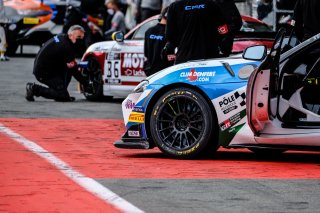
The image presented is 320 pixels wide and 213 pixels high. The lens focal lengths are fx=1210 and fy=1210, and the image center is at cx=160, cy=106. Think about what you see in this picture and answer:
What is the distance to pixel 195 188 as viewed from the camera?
9.36m

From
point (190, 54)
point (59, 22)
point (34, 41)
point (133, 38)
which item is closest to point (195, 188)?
point (190, 54)

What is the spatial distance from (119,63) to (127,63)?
0.24m

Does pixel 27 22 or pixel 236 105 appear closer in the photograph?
pixel 236 105

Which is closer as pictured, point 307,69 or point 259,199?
point 259,199

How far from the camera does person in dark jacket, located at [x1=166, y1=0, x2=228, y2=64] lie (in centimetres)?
1341

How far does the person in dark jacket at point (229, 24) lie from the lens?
13695 mm

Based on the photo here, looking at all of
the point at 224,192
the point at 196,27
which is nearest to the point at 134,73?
the point at 196,27

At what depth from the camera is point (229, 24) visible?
14609mm

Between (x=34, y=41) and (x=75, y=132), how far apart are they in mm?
17116

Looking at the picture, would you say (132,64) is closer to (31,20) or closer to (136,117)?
(136,117)

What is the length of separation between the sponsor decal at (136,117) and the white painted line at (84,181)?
0.86 meters

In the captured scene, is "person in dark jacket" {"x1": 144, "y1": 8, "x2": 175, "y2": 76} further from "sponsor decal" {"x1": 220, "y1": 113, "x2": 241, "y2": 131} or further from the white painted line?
"sponsor decal" {"x1": 220, "y1": 113, "x2": 241, "y2": 131}

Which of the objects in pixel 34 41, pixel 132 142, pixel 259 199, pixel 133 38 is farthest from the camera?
pixel 34 41

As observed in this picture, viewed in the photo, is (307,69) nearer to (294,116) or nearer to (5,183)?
(294,116)
